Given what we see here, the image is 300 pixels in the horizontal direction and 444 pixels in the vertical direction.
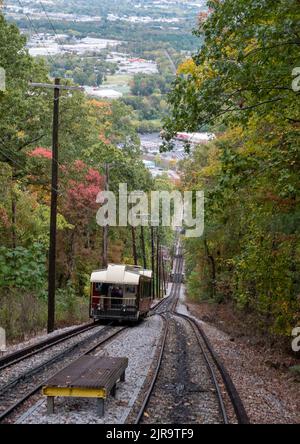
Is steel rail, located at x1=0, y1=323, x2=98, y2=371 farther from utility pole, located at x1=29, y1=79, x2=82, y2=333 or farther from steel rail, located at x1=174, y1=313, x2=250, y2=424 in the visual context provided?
steel rail, located at x1=174, y1=313, x2=250, y2=424

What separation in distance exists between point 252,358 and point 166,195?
54652 millimetres

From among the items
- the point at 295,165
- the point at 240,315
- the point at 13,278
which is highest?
the point at 295,165

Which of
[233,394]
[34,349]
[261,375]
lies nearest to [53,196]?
[34,349]

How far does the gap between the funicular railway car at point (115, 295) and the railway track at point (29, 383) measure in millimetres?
10088

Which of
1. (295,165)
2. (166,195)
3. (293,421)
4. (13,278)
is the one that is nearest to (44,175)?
(13,278)

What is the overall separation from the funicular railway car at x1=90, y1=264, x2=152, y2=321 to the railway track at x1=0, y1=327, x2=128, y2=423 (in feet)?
33.1

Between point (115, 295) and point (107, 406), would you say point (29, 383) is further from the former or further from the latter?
point (115, 295)

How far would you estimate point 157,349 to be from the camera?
794 inches

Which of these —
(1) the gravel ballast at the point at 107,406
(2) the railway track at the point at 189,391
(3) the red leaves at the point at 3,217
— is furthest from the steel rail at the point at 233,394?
(3) the red leaves at the point at 3,217

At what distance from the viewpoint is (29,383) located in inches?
532

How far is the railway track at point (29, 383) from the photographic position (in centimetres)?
1116

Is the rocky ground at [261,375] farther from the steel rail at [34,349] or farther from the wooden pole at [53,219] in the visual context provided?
the wooden pole at [53,219]

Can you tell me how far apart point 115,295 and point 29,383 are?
16893 mm
